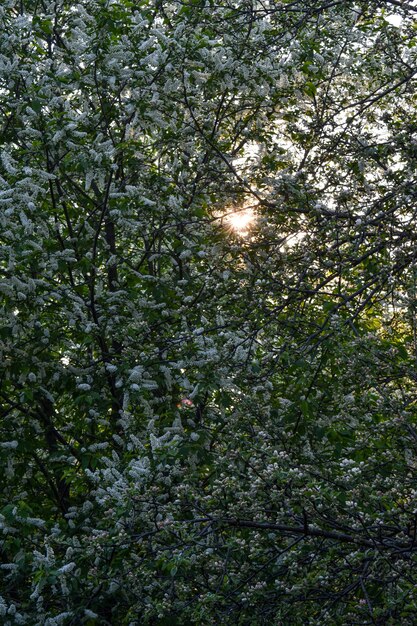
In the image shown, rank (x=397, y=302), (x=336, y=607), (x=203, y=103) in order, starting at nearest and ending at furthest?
(x=336, y=607)
(x=397, y=302)
(x=203, y=103)

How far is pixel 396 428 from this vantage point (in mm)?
4660

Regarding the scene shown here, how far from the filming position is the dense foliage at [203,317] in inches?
187

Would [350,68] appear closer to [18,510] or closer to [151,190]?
[151,190]

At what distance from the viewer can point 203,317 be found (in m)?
Answer: 6.27

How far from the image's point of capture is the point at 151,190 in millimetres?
7320

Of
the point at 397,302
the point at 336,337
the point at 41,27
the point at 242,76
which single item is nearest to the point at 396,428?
the point at 336,337

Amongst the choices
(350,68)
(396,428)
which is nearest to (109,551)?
(396,428)

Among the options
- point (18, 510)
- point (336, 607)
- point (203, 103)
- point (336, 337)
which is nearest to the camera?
point (336, 607)

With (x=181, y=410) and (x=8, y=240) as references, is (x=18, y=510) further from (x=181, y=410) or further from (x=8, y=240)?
(x=8, y=240)

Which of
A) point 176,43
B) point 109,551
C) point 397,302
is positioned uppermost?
point 176,43

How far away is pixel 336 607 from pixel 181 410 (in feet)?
8.45

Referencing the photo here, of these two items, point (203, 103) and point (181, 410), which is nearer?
point (181, 410)

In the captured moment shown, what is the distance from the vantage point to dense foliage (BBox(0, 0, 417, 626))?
15.6 feet

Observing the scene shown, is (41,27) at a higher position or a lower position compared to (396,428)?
higher
